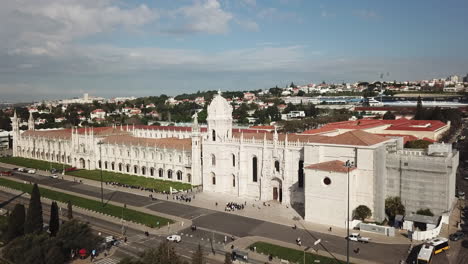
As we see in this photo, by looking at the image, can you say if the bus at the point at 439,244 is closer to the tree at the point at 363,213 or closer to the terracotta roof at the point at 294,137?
the tree at the point at 363,213

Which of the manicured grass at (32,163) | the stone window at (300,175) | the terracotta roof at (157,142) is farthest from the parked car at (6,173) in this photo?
the stone window at (300,175)

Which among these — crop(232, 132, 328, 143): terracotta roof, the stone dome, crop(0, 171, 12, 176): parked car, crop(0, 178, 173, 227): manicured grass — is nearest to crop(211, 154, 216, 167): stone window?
crop(232, 132, 328, 143): terracotta roof

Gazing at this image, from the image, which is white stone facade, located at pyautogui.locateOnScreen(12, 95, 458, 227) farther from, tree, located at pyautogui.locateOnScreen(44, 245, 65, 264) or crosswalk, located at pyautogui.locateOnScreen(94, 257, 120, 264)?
tree, located at pyautogui.locateOnScreen(44, 245, 65, 264)

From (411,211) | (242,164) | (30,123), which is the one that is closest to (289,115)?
(30,123)

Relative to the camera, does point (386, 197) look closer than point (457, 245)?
No

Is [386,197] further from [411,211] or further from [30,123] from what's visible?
[30,123]

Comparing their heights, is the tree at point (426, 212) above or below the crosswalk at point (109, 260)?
above
